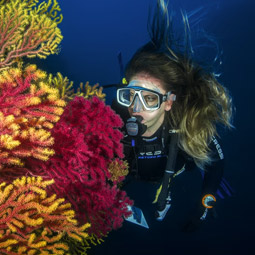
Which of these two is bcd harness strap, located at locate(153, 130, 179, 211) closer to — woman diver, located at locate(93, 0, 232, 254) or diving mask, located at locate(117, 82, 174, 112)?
woman diver, located at locate(93, 0, 232, 254)

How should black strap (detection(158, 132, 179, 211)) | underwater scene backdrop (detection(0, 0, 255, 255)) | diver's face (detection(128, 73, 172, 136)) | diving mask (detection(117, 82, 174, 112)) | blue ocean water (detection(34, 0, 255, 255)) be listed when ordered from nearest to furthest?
underwater scene backdrop (detection(0, 0, 255, 255)) → diving mask (detection(117, 82, 174, 112)) → diver's face (detection(128, 73, 172, 136)) → black strap (detection(158, 132, 179, 211)) → blue ocean water (detection(34, 0, 255, 255))

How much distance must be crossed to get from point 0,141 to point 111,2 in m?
72.2

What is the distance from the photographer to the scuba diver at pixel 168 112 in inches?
130

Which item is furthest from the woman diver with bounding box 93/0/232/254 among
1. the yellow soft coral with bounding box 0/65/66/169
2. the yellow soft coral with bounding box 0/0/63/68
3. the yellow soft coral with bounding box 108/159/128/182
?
the yellow soft coral with bounding box 0/65/66/169

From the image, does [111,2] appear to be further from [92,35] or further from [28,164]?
[28,164]

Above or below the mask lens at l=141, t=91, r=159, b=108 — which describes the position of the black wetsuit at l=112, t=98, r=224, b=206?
below

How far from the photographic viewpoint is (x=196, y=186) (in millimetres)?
13898

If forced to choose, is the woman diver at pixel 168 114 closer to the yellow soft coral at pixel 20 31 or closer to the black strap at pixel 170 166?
the black strap at pixel 170 166

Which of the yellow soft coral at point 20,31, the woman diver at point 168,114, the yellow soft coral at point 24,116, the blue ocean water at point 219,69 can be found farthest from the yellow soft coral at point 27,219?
the blue ocean water at point 219,69

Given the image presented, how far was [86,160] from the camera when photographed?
5.71ft

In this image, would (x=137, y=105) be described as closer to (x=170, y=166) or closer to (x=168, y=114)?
(x=168, y=114)

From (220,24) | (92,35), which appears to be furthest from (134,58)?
(92,35)

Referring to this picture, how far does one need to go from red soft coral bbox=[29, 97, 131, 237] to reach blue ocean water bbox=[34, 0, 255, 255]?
220 cm

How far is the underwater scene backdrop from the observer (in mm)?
1601
